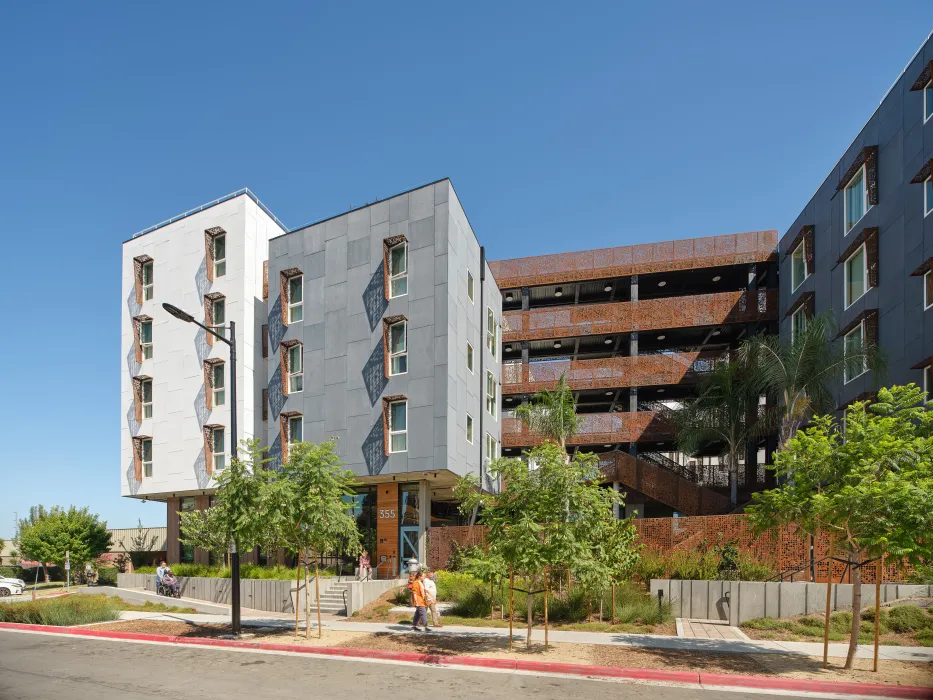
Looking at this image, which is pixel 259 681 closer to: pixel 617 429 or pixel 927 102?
pixel 927 102

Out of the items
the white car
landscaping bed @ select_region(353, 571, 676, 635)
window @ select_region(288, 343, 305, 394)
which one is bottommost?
the white car

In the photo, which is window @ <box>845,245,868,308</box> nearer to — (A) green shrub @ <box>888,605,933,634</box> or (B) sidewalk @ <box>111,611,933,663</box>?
(A) green shrub @ <box>888,605,933,634</box>

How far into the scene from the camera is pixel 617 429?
4044 centimetres

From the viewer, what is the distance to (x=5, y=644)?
17875mm

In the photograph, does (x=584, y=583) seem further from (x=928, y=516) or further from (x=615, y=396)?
(x=615, y=396)

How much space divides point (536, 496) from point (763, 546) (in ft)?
34.4

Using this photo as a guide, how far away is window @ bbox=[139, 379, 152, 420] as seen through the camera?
37250mm

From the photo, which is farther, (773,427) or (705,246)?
(705,246)

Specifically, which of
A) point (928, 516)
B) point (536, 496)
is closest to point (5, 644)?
point (536, 496)

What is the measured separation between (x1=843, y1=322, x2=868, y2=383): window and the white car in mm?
41399

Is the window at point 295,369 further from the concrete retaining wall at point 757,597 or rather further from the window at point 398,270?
the concrete retaining wall at point 757,597

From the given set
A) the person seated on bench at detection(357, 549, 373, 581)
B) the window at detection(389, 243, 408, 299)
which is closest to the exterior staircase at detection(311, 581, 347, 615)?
the person seated on bench at detection(357, 549, 373, 581)

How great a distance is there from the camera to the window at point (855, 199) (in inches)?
1125

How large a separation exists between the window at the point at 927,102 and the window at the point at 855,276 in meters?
5.82
